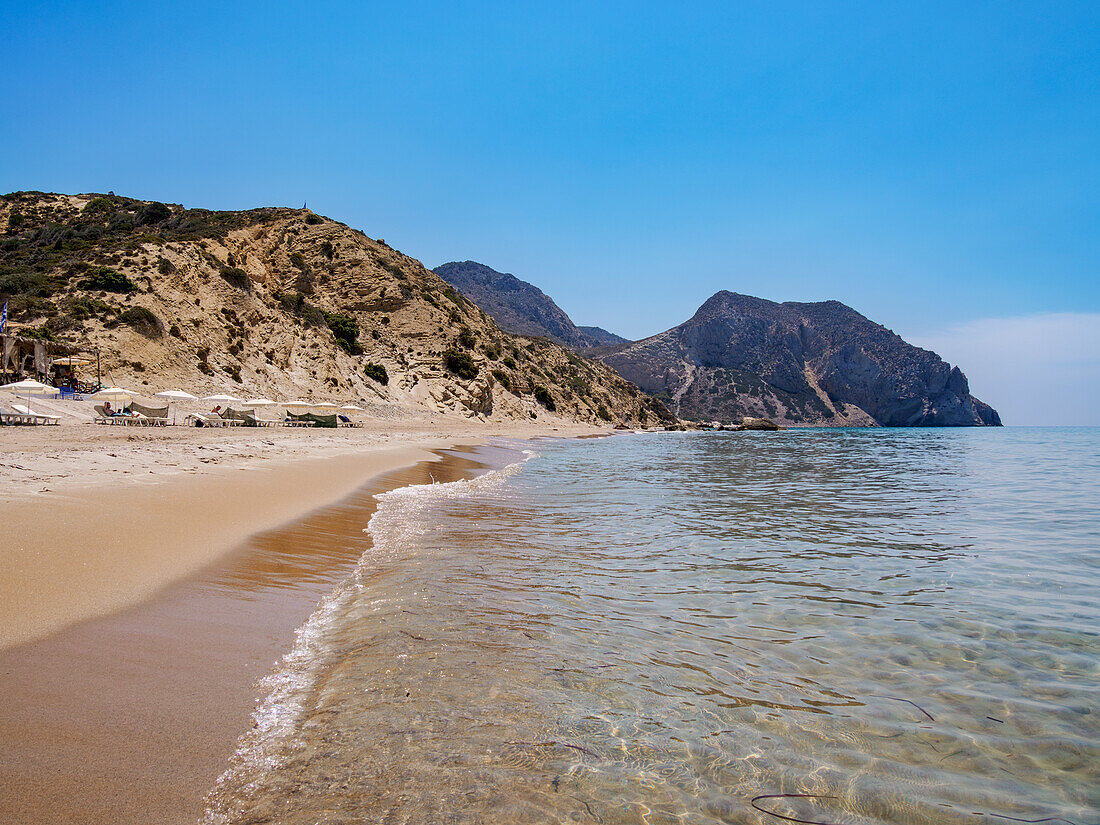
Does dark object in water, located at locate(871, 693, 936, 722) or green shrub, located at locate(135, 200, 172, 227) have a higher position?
green shrub, located at locate(135, 200, 172, 227)

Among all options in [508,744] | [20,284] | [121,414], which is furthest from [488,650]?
[20,284]

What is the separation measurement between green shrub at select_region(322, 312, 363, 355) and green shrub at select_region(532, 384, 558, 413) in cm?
2070

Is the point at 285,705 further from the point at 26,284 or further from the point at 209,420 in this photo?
the point at 26,284

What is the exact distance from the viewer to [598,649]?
433 centimetres

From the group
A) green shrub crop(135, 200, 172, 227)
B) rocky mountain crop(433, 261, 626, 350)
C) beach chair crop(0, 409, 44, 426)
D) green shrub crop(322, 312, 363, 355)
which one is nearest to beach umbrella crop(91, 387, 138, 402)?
beach chair crop(0, 409, 44, 426)

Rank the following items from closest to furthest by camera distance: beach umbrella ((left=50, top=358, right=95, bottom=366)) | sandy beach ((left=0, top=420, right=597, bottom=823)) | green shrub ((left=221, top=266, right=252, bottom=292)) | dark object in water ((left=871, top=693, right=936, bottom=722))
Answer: sandy beach ((left=0, top=420, right=597, bottom=823)) → dark object in water ((left=871, top=693, right=936, bottom=722)) → beach umbrella ((left=50, top=358, right=95, bottom=366)) → green shrub ((left=221, top=266, right=252, bottom=292))

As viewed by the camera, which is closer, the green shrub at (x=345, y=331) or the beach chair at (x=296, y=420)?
the beach chair at (x=296, y=420)

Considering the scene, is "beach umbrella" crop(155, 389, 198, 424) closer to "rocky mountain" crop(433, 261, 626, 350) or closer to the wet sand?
the wet sand

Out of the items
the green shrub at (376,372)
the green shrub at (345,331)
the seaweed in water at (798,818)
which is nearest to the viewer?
the seaweed in water at (798,818)

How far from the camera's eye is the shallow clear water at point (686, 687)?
2.65 m

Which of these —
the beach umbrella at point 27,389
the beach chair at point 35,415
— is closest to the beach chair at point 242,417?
the beach umbrella at point 27,389

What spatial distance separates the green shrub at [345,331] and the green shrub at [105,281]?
49.6 feet

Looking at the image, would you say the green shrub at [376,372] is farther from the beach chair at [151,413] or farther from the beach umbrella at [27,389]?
the beach umbrella at [27,389]

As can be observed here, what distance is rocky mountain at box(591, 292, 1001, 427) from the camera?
153m
